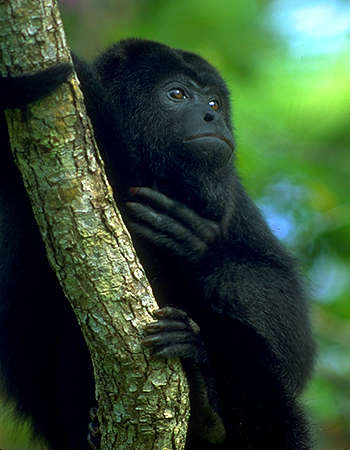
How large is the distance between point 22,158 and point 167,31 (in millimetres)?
5419

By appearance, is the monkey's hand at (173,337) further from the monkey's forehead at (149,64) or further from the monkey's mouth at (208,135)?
the monkey's forehead at (149,64)

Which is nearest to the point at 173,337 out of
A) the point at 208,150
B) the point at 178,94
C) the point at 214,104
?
the point at 208,150

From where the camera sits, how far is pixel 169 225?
3.56m

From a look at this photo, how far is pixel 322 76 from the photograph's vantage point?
22.7 feet

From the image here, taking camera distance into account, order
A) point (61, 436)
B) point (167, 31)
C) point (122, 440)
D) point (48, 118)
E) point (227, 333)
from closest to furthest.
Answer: point (48, 118) → point (122, 440) → point (227, 333) → point (61, 436) → point (167, 31)

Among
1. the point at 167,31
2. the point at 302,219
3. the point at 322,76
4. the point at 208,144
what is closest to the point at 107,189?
the point at 208,144

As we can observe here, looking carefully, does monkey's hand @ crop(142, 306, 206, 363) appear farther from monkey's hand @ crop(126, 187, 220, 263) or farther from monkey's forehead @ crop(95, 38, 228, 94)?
monkey's forehead @ crop(95, 38, 228, 94)

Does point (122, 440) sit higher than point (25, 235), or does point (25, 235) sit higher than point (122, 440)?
point (25, 235)

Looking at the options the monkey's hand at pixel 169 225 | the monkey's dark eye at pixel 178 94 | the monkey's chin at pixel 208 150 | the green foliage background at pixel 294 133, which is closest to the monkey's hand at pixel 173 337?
the monkey's hand at pixel 169 225

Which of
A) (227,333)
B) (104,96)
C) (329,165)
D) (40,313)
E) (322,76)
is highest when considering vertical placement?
(322,76)

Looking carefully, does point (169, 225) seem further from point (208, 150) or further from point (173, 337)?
point (173, 337)

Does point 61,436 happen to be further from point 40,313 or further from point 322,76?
point 322,76

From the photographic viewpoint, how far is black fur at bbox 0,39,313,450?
347 cm

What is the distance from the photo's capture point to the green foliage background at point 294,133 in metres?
6.58
